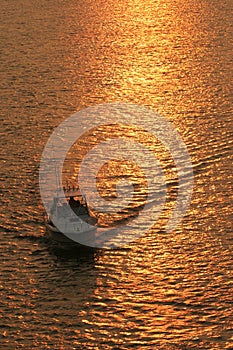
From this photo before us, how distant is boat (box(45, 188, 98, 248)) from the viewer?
256 ft

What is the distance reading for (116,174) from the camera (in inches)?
3649

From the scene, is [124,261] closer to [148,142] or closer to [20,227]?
[20,227]

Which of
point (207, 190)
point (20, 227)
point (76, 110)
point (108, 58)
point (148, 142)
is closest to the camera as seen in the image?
point (20, 227)

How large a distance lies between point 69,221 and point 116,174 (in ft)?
48.7

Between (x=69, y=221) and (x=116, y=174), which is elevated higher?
(x=116, y=174)

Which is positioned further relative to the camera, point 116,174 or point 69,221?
point 116,174

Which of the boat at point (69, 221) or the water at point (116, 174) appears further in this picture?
the boat at point (69, 221)

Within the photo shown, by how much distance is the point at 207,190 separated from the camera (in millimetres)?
88312

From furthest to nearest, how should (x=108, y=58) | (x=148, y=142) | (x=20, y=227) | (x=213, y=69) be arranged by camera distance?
(x=108, y=58) < (x=213, y=69) < (x=148, y=142) < (x=20, y=227)

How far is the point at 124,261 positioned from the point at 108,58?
63.1m

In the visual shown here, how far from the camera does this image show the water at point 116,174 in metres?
67.2

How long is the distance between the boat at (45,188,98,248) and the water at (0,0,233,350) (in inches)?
50.9

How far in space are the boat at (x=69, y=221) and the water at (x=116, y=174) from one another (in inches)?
50.9

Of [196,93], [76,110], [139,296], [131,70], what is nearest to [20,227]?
[139,296]
